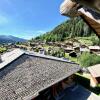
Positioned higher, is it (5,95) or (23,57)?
(23,57)

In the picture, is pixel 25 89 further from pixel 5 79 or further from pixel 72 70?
pixel 72 70

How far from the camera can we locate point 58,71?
22.7 metres

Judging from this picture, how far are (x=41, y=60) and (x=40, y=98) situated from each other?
6.22 meters

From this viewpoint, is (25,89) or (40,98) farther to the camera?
(40,98)

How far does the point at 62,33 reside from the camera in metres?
162

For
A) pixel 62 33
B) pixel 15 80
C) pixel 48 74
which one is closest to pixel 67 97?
pixel 48 74

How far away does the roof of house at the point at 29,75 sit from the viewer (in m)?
16.3

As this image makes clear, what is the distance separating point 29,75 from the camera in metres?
19.5

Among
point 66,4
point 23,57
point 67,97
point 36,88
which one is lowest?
point 67,97

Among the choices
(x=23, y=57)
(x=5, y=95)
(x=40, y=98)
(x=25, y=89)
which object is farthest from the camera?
(x=23, y=57)

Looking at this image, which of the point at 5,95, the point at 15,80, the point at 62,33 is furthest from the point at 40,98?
the point at 62,33

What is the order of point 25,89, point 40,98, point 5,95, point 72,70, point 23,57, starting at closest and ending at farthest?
point 5,95 < point 25,89 < point 40,98 < point 23,57 < point 72,70

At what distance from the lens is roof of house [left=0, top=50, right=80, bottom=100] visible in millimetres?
16281

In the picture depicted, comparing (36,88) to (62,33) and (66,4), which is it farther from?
(62,33)
